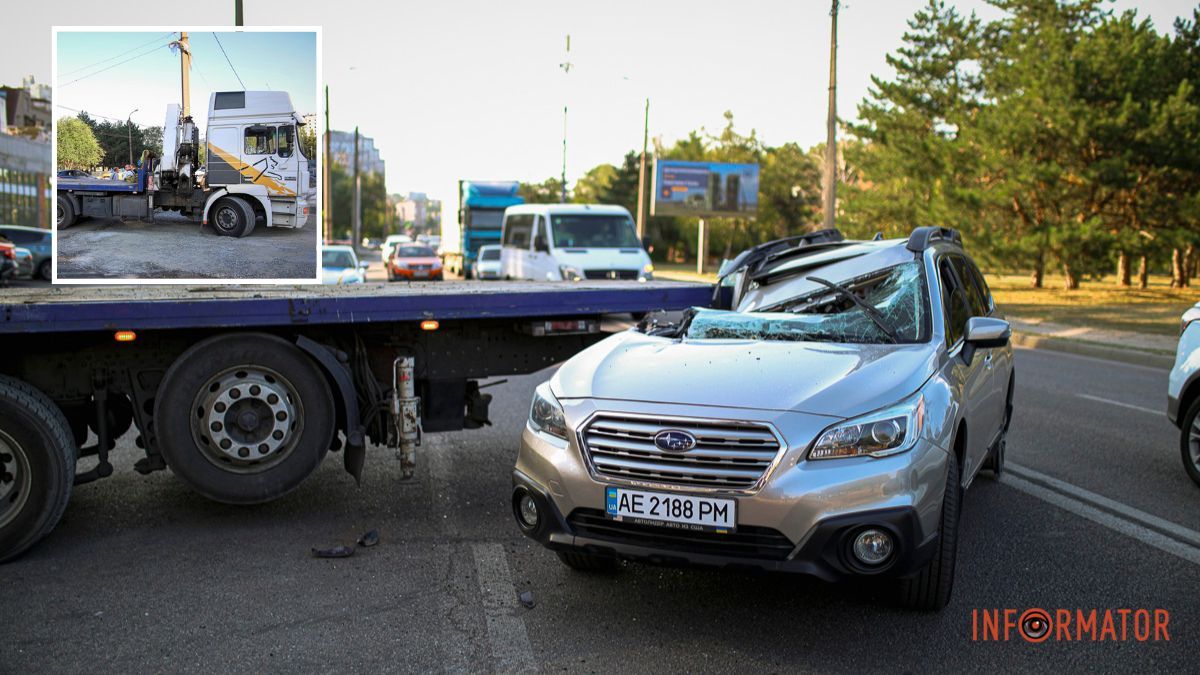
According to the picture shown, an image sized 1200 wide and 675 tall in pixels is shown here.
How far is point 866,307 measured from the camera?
5.34 metres

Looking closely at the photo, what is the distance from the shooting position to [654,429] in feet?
13.4

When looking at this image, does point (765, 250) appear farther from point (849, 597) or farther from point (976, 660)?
point (976, 660)

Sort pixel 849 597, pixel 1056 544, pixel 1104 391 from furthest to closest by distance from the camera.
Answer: pixel 1104 391
pixel 1056 544
pixel 849 597

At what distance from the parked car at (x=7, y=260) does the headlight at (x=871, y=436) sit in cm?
2615

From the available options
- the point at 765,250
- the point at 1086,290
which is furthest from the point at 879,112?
the point at 765,250

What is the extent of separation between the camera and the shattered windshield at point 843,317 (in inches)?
201

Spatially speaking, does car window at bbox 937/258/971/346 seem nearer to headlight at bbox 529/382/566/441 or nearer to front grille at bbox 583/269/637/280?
headlight at bbox 529/382/566/441

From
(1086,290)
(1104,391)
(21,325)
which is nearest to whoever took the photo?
(21,325)

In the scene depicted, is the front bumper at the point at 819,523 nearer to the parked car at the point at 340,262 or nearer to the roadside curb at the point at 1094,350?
the roadside curb at the point at 1094,350

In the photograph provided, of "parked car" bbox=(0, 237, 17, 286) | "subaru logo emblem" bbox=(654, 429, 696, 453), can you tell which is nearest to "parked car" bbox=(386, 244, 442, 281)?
"parked car" bbox=(0, 237, 17, 286)

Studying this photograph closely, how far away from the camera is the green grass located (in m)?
22.2

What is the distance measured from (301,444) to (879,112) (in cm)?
3387

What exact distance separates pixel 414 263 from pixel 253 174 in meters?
32.5

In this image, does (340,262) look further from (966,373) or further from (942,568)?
(942,568)
